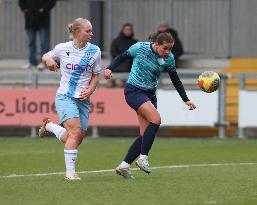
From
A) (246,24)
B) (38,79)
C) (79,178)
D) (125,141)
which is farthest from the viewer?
(246,24)

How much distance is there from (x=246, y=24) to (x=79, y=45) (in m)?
13.7

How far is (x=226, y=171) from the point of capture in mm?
15234

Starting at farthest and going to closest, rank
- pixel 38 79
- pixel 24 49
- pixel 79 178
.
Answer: pixel 24 49 < pixel 38 79 < pixel 79 178

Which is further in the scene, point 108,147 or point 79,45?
point 108,147

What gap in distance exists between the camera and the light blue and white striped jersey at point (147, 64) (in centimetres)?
1422

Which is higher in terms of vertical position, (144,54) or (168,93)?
(144,54)

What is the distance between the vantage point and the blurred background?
2333 cm

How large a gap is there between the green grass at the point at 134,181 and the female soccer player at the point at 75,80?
573 mm

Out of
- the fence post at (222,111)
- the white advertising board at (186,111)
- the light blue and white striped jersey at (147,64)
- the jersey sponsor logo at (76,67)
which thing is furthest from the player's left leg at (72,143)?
the fence post at (222,111)

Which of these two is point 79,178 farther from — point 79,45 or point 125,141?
point 125,141

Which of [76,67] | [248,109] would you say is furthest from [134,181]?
[248,109]

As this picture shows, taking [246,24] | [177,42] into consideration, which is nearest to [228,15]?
[246,24]

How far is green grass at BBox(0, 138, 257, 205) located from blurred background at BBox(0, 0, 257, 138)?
1.90 metres

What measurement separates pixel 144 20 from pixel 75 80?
48.4 feet
